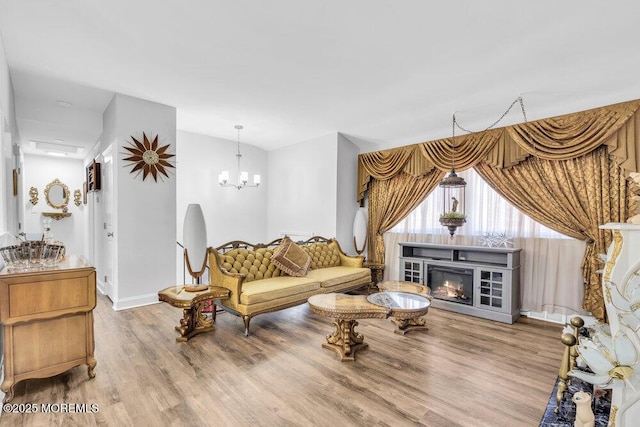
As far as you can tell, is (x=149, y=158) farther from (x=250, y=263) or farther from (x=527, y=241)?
(x=527, y=241)

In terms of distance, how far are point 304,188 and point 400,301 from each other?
320 cm

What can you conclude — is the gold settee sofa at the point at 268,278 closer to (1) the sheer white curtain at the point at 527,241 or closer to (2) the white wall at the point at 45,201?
(1) the sheer white curtain at the point at 527,241

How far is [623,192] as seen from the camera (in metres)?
3.15

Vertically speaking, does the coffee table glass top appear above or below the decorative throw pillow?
below

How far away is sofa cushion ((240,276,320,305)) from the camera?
3.23 metres

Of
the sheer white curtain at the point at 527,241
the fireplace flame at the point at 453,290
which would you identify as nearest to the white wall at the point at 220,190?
the sheer white curtain at the point at 527,241

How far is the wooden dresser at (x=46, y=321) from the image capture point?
196 centimetres

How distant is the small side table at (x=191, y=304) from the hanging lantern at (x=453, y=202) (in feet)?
9.62

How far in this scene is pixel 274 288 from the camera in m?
3.44

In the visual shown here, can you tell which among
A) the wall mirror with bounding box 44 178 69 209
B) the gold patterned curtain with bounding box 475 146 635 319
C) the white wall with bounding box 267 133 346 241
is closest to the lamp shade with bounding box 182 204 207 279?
the white wall with bounding box 267 133 346 241

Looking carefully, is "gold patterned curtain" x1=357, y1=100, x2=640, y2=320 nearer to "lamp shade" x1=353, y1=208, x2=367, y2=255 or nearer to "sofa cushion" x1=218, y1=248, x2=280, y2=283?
"lamp shade" x1=353, y1=208, x2=367, y2=255

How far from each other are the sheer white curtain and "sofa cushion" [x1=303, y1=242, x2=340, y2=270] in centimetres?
134

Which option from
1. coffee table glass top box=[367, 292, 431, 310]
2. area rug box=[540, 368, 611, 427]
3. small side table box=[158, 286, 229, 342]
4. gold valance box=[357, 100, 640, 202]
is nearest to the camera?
area rug box=[540, 368, 611, 427]

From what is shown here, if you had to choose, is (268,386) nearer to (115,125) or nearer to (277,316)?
(277,316)
